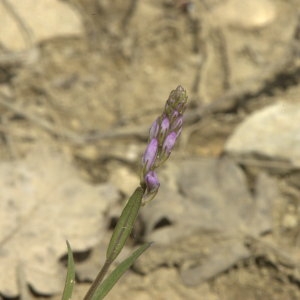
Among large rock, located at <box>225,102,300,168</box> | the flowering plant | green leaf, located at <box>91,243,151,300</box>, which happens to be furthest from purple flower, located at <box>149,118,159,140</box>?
large rock, located at <box>225,102,300,168</box>

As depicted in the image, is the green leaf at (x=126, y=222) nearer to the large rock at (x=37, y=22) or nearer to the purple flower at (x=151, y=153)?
the purple flower at (x=151, y=153)

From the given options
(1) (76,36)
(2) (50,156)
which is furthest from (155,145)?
(1) (76,36)

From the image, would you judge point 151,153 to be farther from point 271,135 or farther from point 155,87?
point 155,87

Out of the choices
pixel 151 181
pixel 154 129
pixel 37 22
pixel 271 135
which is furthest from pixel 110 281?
pixel 37 22

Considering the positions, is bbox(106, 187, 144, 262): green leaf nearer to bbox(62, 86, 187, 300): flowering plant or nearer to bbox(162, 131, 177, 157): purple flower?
bbox(62, 86, 187, 300): flowering plant

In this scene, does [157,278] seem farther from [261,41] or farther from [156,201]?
[261,41]
